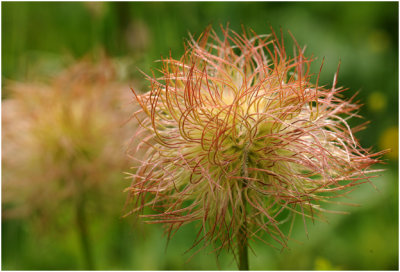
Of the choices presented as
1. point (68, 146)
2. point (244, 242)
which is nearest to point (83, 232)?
point (68, 146)

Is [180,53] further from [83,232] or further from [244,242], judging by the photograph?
[244,242]

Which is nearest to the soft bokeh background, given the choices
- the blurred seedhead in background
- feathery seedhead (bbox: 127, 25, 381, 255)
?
the blurred seedhead in background

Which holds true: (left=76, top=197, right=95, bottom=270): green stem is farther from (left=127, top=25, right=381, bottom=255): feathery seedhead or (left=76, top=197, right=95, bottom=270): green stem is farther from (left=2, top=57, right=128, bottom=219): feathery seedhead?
(left=127, top=25, right=381, bottom=255): feathery seedhead

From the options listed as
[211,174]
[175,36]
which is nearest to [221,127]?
[211,174]

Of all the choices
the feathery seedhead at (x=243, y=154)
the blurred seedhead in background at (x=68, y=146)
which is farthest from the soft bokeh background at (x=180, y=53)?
the feathery seedhead at (x=243, y=154)

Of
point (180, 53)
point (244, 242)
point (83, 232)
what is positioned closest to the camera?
point (244, 242)

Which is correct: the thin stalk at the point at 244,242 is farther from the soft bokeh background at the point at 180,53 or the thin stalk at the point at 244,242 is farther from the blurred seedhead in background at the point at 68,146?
the blurred seedhead in background at the point at 68,146
